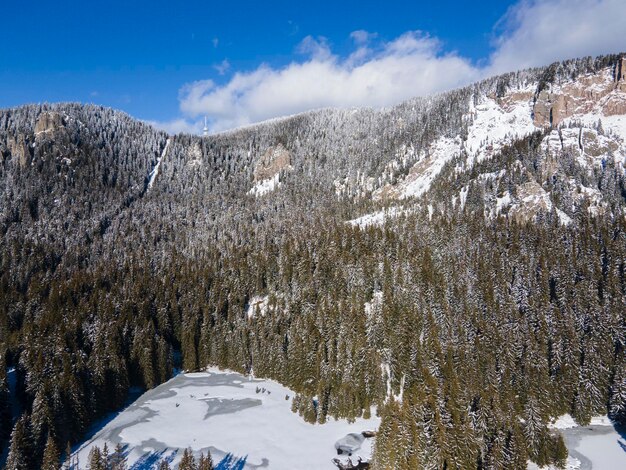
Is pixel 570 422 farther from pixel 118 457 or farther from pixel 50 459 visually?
pixel 50 459

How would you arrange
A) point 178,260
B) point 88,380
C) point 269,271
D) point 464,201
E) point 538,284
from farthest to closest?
point 464,201, point 178,260, point 269,271, point 538,284, point 88,380

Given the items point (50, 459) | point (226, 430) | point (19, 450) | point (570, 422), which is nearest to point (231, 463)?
point (226, 430)

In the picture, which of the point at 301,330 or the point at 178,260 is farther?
the point at 178,260

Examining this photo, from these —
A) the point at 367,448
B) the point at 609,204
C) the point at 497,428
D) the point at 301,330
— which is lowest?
the point at 367,448

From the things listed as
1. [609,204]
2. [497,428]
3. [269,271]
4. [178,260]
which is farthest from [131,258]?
[609,204]

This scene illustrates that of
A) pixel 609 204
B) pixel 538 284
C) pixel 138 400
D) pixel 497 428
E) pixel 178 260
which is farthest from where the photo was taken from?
pixel 178 260

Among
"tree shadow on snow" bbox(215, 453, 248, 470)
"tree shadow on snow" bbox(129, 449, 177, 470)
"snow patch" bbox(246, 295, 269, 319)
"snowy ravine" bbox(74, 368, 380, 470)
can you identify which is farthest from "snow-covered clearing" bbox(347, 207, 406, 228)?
"tree shadow on snow" bbox(129, 449, 177, 470)

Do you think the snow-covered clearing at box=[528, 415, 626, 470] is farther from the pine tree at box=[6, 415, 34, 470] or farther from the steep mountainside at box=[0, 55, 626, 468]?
the pine tree at box=[6, 415, 34, 470]

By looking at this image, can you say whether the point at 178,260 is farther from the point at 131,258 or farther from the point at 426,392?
the point at 426,392
